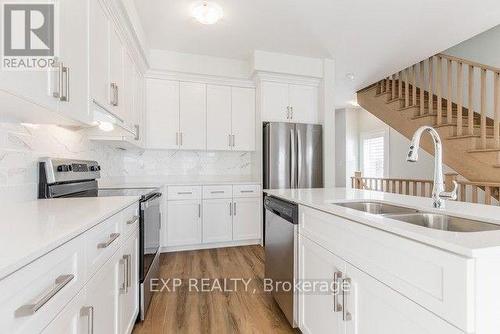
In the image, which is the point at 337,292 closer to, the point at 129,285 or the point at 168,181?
the point at 129,285

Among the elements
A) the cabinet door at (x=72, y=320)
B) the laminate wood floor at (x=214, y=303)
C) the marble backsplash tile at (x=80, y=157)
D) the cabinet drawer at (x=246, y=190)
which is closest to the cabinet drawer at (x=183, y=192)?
the cabinet drawer at (x=246, y=190)

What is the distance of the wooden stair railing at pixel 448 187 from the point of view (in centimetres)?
302

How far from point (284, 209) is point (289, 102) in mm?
2336

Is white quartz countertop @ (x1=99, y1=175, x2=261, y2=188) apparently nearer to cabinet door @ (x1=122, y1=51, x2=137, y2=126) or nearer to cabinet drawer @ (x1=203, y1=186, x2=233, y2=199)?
cabinet drawer @ (x1=203, y1=186, x2=233, y2=199)

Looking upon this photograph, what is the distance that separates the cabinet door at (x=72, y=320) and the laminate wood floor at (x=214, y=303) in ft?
3.22

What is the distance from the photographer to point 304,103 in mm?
3812

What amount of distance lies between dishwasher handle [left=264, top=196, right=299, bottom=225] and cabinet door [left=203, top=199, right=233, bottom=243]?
1.44 meters

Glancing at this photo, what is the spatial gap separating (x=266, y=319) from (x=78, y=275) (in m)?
1.41

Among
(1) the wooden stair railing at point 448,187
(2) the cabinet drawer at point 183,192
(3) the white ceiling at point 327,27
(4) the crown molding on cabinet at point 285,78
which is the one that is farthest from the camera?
(4) the crown molding on cabinet at point 285,78

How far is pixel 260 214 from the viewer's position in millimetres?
3572

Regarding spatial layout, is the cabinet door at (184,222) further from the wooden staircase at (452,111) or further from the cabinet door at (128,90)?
the wooden staircase at (452,111)

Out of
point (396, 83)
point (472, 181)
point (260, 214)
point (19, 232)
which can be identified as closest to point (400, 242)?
point (19, 232)

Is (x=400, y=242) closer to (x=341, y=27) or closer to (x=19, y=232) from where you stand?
(x=19, y=232)

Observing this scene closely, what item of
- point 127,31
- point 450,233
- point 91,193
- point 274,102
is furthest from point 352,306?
point 274,102
